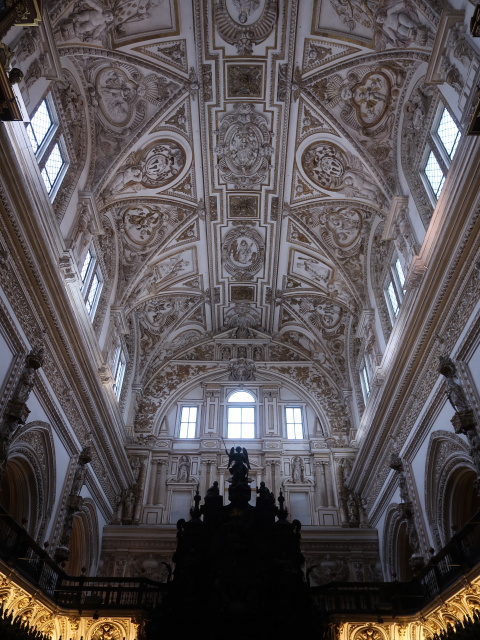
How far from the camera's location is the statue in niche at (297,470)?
19.8 meters

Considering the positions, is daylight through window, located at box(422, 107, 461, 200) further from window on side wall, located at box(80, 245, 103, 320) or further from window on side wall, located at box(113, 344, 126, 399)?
window on side wall, located at box(113, 344, 126, 399)

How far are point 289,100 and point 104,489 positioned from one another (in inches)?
525

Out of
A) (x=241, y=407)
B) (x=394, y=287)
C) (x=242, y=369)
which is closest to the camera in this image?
(x=394, y=287)

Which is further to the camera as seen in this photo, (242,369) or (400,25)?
(242,369)

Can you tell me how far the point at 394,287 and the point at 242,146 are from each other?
6471mm

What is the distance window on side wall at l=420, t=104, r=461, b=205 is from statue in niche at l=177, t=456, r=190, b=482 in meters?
12.9

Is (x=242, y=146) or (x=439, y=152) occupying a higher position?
(x=242, y=146)

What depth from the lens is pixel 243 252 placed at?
66.2 feet

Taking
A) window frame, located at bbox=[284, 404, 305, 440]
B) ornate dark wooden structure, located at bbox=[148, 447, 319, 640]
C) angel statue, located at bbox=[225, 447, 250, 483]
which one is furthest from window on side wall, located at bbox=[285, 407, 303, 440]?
ornate dark wooden structure, located at bbox=[148, 447, 319, 640]

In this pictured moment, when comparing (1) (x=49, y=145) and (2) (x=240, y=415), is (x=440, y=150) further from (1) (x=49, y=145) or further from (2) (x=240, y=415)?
(2) (x=240, y=415)

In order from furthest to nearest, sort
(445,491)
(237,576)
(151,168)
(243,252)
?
1. (243,252)
2. (151,168)
3. (237,576)
4. (445,491)

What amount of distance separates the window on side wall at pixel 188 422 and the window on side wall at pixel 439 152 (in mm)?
12955

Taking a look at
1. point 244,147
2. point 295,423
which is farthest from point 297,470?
point 244,147

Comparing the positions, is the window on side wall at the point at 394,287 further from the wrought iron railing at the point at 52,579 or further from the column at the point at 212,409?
the wrought iron railing at the point at 52,579
